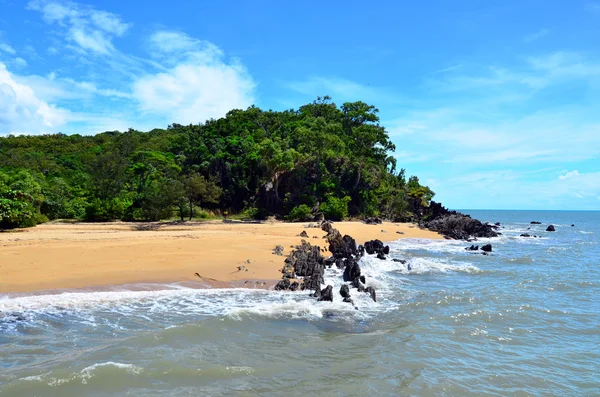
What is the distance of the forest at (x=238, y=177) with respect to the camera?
32062mm

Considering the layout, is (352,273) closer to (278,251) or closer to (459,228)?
(278,251)

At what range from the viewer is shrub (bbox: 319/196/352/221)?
3875 cm

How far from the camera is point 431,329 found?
870 cm

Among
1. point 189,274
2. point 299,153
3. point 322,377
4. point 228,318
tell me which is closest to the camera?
point 322,377

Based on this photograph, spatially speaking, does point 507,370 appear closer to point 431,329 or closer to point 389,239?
point 431,329

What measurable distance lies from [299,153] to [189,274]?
96.9 ft

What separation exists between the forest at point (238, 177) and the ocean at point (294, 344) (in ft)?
64.5

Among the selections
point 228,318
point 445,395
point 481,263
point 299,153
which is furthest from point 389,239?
point 445,395

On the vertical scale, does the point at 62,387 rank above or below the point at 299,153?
below

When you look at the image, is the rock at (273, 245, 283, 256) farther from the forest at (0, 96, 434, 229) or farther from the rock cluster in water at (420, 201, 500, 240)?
the rock cluster in water at (420, 201, 500, 240)

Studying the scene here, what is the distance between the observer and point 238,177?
140 ft

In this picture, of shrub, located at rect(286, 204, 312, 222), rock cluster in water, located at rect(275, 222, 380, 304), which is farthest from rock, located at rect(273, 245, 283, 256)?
shrub, located at rect(286, 204, 312, 222)

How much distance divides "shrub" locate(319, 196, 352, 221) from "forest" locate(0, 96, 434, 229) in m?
0.11

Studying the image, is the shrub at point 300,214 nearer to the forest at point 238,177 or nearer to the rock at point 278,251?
the forest at point 238,177
